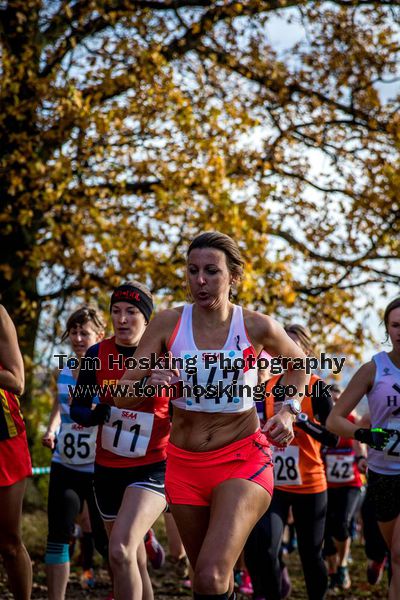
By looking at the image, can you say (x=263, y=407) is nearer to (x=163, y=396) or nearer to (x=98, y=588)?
(x=163, y=396)

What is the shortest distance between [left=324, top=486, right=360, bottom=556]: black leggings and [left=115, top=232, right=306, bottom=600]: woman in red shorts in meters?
4.93

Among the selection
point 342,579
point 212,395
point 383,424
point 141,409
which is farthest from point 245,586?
point 212,395

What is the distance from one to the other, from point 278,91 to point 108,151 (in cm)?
295

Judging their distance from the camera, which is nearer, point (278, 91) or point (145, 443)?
point (145, 443)

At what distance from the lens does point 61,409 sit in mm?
6957

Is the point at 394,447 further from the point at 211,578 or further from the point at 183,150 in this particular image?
the point at 183,150

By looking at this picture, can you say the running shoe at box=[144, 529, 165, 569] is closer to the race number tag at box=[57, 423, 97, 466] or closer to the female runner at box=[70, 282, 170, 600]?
the race number tag at box=[57, 423, 97, 466]

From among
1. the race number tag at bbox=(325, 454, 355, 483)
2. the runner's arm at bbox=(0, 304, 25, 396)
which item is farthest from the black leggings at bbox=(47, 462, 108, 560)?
the race number tag at bbox=(325, 454, 355, 483)

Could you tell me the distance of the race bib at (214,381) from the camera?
411cm

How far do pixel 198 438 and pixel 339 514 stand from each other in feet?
17.9

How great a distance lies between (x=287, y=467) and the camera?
6297 millimetres

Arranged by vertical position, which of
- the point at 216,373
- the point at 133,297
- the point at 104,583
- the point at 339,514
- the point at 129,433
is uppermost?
the point at 133,297

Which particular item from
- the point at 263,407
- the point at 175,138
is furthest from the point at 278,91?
the point at 263,407

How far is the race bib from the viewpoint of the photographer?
13.5 feet
